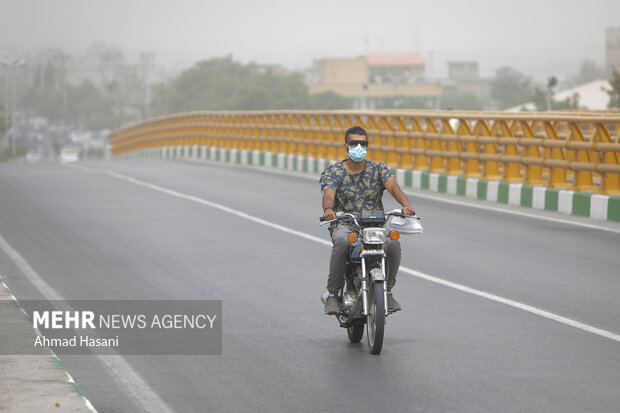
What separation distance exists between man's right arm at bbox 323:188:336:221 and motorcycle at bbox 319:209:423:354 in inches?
2.2

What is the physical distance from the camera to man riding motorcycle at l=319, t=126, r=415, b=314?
866 centimetres

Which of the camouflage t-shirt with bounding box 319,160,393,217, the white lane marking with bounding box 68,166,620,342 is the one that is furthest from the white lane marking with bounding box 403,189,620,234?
the camouflage t-shirt with bounding box 319,160,393,217

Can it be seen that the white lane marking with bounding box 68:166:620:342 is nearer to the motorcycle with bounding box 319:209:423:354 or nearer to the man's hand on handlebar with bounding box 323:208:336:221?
the motorcycle with bounding box 319:209:423:354

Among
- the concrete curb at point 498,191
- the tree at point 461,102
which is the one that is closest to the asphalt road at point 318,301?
the concrete curb at point 498,191

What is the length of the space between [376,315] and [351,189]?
3.54 feet

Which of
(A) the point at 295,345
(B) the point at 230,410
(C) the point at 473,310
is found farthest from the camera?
(C) the point at 473,310

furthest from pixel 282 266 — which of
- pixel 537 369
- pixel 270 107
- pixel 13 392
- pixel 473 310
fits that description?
pixel 270 107

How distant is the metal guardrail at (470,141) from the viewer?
18.9 m

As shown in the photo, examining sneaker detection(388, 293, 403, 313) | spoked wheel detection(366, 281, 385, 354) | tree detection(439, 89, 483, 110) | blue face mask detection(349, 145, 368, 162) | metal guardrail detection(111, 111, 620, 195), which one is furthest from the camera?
tree detection(439, 89, 483, 110)

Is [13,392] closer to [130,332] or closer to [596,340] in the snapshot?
[130,332]

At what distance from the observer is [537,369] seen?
7844mm

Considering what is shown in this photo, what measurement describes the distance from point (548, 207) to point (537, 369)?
11868 mm

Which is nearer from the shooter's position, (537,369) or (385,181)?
(537,369)

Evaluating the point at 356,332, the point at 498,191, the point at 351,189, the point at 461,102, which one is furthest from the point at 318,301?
the point at 461,102
